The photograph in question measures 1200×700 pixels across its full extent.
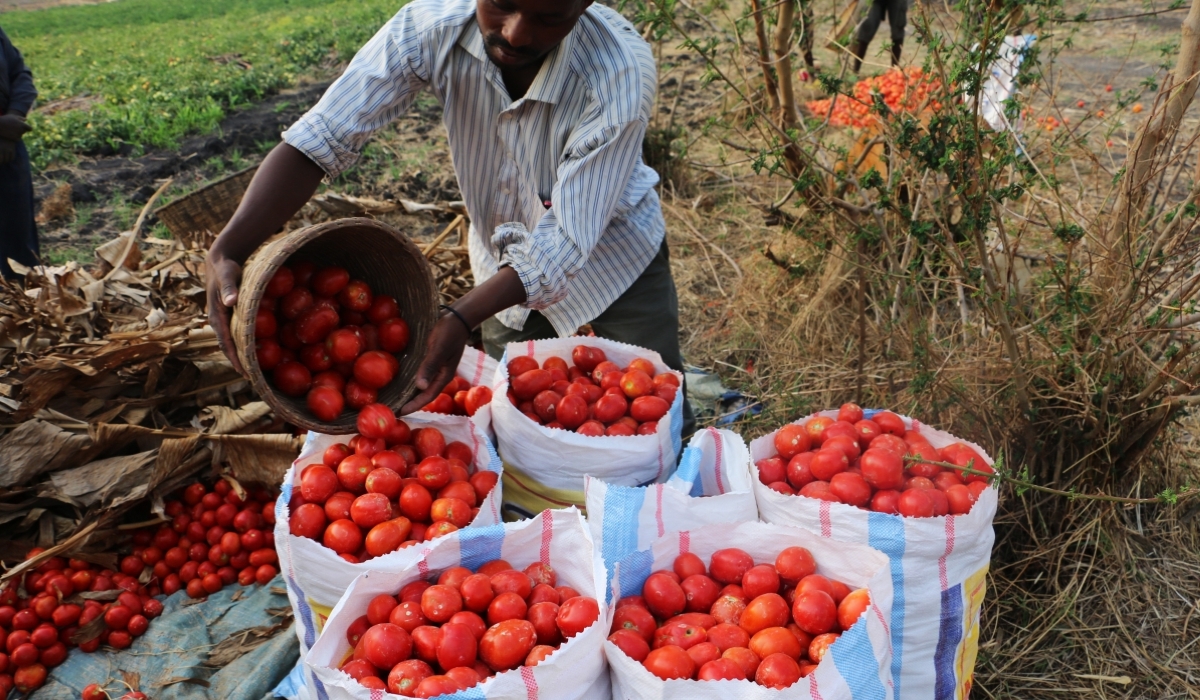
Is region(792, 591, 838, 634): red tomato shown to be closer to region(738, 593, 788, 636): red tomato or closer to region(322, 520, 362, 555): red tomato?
region(738, 593, 788, 636): red tomato

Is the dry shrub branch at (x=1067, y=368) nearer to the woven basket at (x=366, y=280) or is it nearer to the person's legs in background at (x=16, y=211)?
the woven basket at (x=366, y=280)

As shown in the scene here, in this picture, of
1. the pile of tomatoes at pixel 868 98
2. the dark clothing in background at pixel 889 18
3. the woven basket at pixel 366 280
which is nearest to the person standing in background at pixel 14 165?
the woven basket at pixel 366 280

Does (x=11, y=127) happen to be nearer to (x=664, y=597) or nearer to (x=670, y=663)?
(x=664, y=597)

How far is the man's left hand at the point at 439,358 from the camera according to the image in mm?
2105

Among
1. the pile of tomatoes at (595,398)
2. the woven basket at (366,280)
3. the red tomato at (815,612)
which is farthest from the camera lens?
the pile of tomatoes at (595,398)

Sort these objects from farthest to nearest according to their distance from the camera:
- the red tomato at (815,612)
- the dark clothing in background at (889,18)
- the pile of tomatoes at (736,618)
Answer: the dark clothing in background at (889,18)
the red tomato at (815,612)
the pile of tomatoes at (736,618)

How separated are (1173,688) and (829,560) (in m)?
1.32

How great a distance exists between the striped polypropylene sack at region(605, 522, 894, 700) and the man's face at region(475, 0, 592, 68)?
49.5 inches

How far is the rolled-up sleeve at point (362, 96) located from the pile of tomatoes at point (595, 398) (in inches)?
32.0

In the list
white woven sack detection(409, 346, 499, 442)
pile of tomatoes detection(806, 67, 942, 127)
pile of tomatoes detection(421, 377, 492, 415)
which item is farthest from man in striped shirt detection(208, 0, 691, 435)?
pile of tomatoes detection(806, 67, 942, 127)

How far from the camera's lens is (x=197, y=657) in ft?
8.34

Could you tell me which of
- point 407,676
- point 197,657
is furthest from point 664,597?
point 197,657

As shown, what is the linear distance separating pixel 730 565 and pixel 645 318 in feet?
3.95

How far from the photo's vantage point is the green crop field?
873cm
